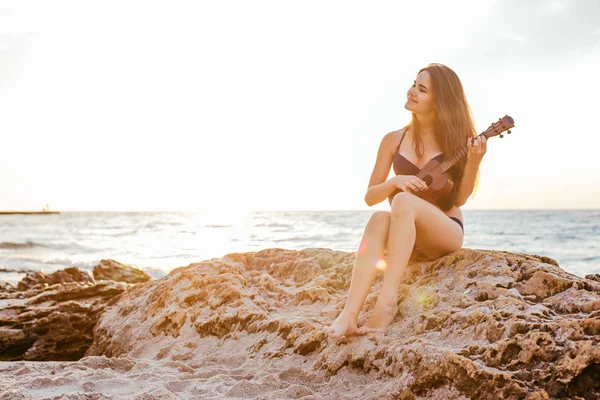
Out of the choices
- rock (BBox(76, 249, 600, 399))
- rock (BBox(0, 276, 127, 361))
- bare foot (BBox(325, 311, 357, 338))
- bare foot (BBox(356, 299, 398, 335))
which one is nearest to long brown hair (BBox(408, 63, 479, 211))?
rock (BBox(76, 249, 600, 399))

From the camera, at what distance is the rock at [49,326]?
15.6 ft

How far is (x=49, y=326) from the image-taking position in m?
4.89

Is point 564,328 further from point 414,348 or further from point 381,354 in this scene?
point 381,354

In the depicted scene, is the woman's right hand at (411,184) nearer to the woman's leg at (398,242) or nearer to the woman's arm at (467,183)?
the woman's leg at (398,242)

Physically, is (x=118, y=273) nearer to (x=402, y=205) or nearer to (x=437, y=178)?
(x=437, y=178)

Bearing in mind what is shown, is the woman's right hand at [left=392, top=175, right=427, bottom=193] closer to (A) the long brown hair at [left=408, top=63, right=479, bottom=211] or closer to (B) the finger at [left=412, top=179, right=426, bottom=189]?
(B) the finger at [left=412, top=179, right=426, bottom=189]

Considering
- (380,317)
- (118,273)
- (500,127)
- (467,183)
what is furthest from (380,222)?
(118,273)

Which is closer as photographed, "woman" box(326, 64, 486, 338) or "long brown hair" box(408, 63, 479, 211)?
"woman" box(326, 64, 486, 338)

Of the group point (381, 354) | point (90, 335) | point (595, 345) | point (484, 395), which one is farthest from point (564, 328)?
point (90, 335)

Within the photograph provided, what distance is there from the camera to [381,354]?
2984mm

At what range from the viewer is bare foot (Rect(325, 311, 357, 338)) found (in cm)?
314

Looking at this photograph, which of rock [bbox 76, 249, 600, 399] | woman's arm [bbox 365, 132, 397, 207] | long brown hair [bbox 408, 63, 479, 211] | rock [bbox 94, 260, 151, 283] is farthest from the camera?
rock [bbox 94, 260, 151, 283]

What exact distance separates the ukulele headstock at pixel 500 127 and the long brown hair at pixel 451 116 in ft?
0.89

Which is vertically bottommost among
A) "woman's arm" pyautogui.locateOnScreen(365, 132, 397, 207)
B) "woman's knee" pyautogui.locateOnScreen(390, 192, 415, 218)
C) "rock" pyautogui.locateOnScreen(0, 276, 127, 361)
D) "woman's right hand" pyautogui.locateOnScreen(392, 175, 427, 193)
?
"rock" pyautogui.locateOnScreen(0, 276, 127, 361)
